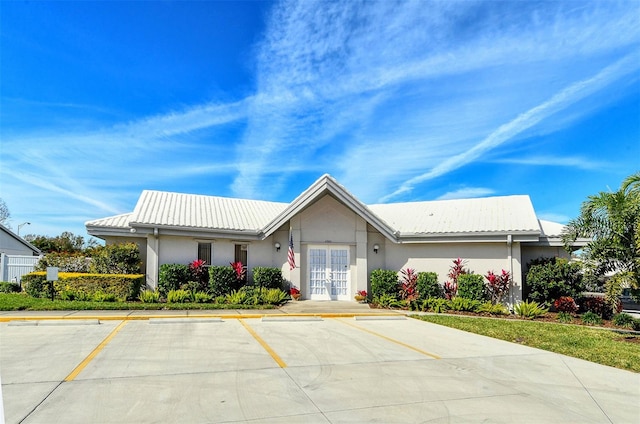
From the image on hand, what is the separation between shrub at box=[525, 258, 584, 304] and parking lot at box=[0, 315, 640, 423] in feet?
26.4

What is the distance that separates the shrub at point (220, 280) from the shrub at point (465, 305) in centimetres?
895

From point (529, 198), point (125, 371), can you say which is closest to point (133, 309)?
point (125, 371)

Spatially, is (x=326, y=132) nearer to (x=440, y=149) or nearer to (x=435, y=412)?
(x=440, y=149)

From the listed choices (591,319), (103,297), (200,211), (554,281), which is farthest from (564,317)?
(103,297)

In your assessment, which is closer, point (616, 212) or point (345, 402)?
point (345, 402)

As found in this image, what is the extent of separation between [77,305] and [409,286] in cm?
1247

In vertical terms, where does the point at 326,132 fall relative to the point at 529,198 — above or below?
above

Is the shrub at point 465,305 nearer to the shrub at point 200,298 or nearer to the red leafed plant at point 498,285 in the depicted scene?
the red leafed plant at point 498,285

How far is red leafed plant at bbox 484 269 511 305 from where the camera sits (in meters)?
18.1

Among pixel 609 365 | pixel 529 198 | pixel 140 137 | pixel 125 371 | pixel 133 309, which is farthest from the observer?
pixel 529 198

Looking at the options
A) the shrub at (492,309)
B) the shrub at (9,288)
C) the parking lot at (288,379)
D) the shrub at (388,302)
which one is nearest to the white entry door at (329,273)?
the shrub at (388,302)

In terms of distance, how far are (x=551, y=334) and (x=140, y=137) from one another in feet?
49.5

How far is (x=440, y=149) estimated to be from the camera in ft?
70.4

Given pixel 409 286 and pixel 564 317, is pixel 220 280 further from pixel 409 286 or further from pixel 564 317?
pixel 564 317
